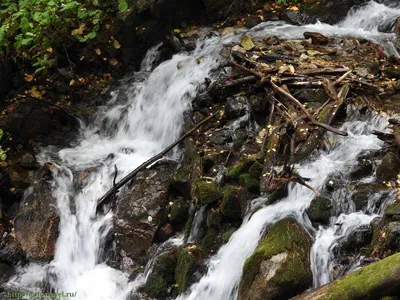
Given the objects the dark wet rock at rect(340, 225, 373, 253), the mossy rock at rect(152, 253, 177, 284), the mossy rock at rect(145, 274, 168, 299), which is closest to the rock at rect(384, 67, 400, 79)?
the dark wet rock at rect(340, 225, 373, 253)

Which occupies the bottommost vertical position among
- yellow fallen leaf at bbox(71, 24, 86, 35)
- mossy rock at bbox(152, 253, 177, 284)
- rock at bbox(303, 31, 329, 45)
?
mossy rock at bbox(152, 253, 177, 284)

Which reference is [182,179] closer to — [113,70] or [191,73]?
[191,73]

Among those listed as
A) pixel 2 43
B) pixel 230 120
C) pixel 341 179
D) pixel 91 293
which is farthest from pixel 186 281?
pixel 2 43

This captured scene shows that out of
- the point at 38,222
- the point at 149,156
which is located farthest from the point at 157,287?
the point at 149,156

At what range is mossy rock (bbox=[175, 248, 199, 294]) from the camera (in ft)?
18.2

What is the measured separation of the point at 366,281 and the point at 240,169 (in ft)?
9.00

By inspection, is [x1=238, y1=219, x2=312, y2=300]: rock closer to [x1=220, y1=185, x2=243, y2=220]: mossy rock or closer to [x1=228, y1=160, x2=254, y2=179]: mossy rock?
[x1=220, y1=185, x2=243, y2=220]: mossy rock

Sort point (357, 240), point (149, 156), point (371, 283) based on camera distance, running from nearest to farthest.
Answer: point (371, 283), point (357, 240), point (149, 156)

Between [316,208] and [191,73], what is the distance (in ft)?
15.6

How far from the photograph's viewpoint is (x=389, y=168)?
202 inches

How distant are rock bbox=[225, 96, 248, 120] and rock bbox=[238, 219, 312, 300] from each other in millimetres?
2759

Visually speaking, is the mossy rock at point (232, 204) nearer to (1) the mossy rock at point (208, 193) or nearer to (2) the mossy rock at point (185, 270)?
(1) the mossy rock at point (208, 193)

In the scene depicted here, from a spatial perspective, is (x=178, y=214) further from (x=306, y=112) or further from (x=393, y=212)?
(x=393, y=212)

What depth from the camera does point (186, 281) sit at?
219 inches
